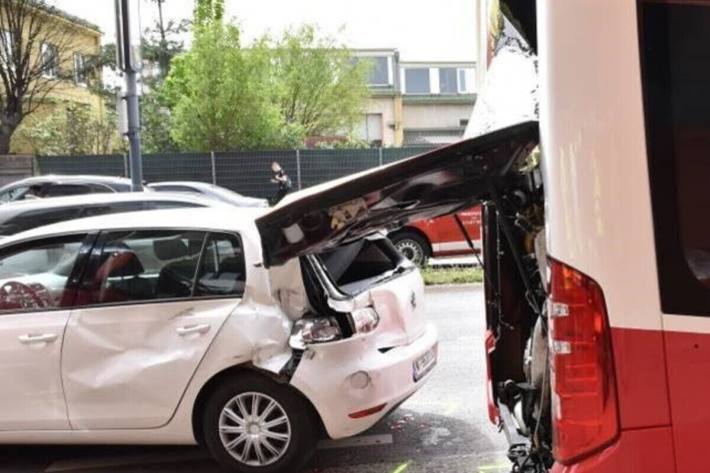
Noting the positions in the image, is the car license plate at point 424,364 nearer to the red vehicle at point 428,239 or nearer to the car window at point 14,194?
the red vehicle at point 428,239

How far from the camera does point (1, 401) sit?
4480 millimetres

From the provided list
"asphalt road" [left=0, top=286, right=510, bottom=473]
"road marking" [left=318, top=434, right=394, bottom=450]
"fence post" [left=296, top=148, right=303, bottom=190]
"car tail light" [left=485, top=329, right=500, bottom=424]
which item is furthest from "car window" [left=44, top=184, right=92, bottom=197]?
"car tail light" [left=485, top=329, right=500, bottom=424]

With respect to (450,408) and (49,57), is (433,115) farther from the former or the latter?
(450,408)

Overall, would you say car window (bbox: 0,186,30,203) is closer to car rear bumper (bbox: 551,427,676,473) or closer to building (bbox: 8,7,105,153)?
car rear bumper (bbox: 551,427,676,473)

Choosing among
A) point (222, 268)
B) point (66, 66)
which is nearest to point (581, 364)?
point (222, 268)

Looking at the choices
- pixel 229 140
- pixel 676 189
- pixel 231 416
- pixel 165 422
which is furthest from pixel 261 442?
pixel 229 140

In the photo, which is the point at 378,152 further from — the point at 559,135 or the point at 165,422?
the point at 559,135

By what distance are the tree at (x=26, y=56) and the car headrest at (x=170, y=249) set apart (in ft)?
76.8

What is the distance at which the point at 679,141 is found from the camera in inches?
75.2

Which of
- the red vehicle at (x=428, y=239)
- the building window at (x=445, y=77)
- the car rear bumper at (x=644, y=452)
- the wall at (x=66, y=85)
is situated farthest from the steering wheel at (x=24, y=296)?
the building window at (x=445, y=77)

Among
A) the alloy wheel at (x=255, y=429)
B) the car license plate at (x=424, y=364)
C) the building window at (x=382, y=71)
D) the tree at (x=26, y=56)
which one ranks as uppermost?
the building window at (x=382, y=71)

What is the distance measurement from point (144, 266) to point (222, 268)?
484 mm

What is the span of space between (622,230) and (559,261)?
0.18 meters

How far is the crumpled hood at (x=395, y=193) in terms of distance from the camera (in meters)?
2.39
